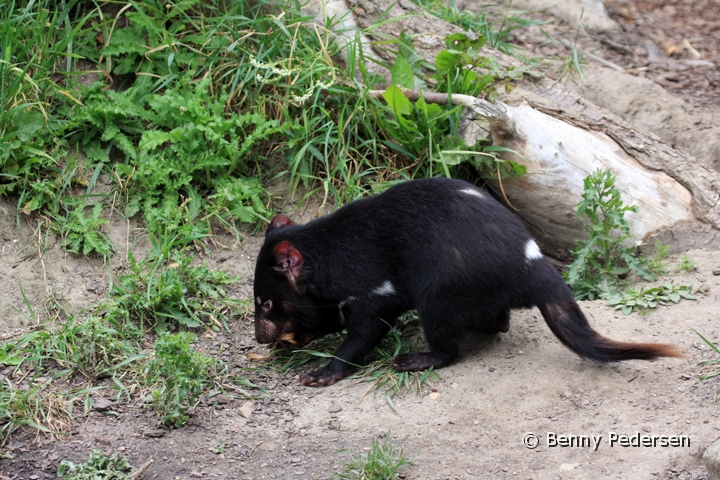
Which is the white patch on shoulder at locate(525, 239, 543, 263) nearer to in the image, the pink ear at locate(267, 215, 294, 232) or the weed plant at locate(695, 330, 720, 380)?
the weed plant at locate(695, 330, 720, 380)

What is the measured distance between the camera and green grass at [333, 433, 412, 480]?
2943 mm

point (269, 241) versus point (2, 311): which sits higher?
point (269, 241)

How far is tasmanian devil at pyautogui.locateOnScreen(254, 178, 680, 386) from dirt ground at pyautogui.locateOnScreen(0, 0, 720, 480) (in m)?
0.20

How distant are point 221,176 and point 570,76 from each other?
11.2ft

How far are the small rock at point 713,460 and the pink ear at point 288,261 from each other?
219cm

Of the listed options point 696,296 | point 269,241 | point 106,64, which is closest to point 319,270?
point 269,241

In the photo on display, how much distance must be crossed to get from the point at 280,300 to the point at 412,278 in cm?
78

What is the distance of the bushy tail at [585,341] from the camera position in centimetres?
338

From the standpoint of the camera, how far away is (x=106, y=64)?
5.32 metres

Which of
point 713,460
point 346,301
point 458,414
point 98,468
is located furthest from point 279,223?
point 713,460

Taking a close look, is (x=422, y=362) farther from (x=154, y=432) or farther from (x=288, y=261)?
(x=154, y=432)

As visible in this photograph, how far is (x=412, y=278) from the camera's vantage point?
12.7 feet

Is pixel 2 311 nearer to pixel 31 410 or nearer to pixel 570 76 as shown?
pixel 31 410

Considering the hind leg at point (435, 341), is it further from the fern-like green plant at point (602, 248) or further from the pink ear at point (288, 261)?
the fern-like green plant at point (602, 248)
